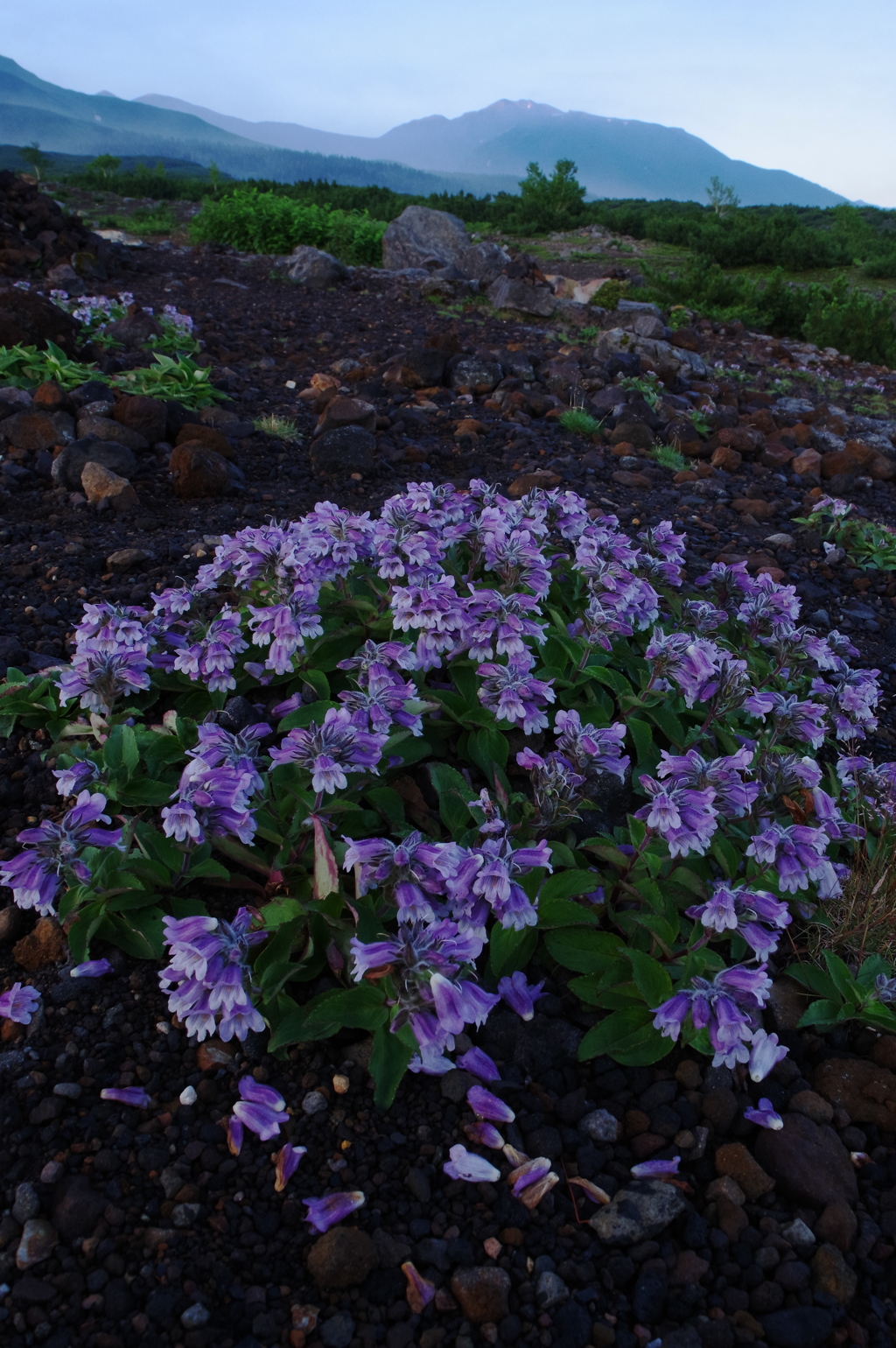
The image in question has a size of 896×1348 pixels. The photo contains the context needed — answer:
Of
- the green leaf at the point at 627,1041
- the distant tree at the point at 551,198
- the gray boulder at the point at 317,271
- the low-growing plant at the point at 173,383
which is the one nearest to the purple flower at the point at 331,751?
the green leaf at the point at 627,1041

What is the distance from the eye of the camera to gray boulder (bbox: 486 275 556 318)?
1348 centimetres

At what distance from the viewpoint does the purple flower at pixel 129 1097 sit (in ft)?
7.32

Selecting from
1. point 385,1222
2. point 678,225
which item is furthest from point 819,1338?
point 678,225

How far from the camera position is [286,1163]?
2102 millimetres

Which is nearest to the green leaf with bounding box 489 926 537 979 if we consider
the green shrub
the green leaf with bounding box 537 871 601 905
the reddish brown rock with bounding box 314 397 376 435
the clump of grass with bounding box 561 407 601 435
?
the green leaf with bounding box 537 871 601 905

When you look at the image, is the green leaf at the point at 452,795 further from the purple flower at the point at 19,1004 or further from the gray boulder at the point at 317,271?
the gray boulder at the point at 317,271

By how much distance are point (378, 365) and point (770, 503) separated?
4.71 meters

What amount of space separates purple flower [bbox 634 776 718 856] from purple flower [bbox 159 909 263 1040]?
1243mm

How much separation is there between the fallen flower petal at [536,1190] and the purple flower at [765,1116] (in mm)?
582

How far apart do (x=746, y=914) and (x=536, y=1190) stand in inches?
35.7

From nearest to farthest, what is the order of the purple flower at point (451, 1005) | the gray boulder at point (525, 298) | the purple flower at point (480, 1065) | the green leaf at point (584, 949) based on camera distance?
1. the purple flower at point (451, 1005)
2. the purple flower at point (480, 1065)
3. the green leaf at point (584, 949)
4. the gray boulder at point (525, 298)

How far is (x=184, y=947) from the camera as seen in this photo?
217 centimetres

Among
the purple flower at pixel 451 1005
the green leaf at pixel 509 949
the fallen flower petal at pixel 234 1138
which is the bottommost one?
the fallen flower petal at pixel 234 1138

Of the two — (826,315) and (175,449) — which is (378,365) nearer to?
(175,449)
